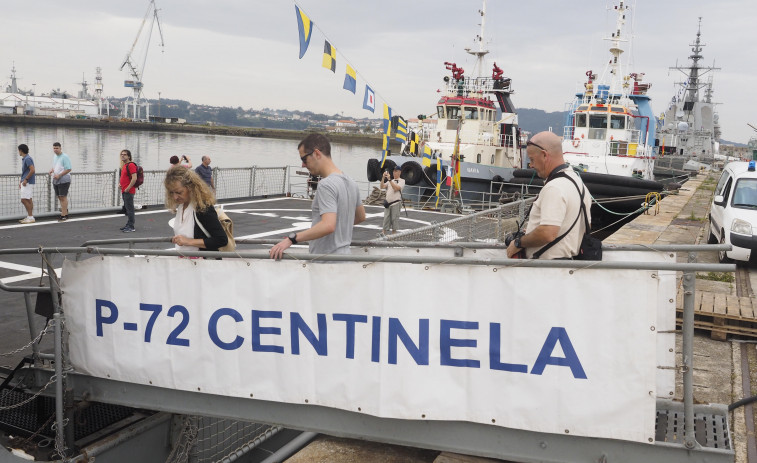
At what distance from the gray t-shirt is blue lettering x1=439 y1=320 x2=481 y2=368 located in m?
1.13

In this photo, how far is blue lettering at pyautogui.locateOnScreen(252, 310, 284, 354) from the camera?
13.7 feet

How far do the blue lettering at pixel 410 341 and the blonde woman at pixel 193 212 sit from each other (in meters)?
1.94

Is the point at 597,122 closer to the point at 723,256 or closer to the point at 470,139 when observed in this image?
the point at 470,139

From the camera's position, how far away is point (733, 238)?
11.2 meters

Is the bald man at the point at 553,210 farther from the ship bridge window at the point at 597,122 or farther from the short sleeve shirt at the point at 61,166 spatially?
the ship bridge window at the point at 597,122

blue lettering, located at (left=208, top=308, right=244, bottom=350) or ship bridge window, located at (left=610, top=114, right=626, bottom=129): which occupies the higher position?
ship bridge window, located at (left=610, top=114, right=626, bottom=129)

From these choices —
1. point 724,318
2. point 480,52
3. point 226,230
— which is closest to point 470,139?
point 480,52

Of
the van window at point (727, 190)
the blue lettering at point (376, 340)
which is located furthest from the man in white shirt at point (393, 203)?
the blue lettering at point (376, 340)

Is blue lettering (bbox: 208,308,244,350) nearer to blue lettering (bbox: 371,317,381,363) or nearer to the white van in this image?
blue lettering (bbox: 371,317,381,363)

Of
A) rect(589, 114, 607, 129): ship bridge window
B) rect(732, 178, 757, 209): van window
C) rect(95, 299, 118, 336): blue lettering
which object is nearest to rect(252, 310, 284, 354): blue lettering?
rect(95, 299, 118, 336): blue lettering

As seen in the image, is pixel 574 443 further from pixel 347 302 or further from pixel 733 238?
pixel 733 238

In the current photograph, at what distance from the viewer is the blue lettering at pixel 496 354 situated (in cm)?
366

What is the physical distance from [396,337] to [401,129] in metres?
15.9

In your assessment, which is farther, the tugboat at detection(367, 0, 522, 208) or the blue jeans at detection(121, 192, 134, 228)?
the tugboat at detection(367, 0, 522, 208)
